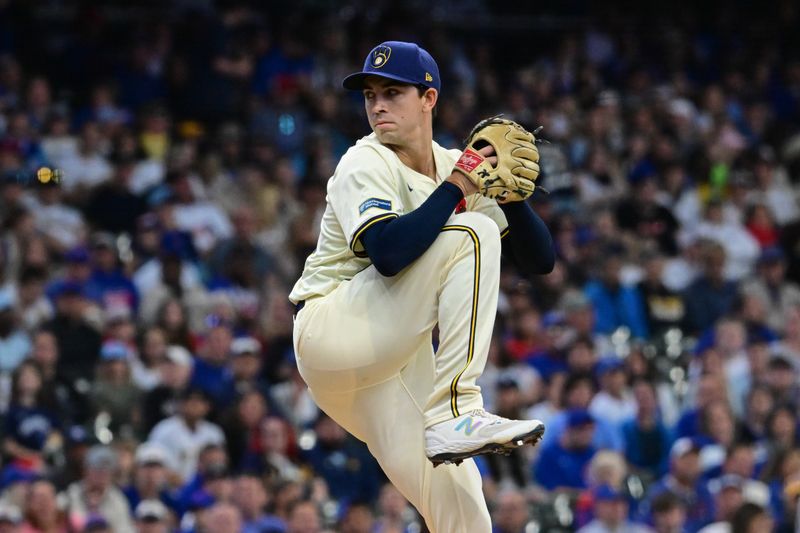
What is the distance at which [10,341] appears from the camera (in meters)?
9.55

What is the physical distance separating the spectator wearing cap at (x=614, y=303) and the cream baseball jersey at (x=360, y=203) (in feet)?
20.1

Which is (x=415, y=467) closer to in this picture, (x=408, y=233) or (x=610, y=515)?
(x=408, y=233)

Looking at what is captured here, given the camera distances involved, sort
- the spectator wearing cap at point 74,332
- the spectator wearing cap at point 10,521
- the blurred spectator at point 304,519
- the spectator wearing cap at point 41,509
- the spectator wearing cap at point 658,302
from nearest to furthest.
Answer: the spectator wearing cap at point 10,521 → the spectator wearing cap at point 41,509 → the blurred spectator at point 304,519 → the spectator wearing cap at point 74,332 → the spectator wearing cap at point 658,302

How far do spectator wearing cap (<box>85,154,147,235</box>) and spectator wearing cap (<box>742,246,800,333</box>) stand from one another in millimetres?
4873

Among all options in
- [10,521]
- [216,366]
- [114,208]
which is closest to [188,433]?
[216,366]

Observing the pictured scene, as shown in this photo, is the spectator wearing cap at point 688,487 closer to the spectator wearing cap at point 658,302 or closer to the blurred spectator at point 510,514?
the blurred spectator at point 510,514

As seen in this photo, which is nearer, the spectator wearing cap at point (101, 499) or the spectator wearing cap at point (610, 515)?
the spectator wearing cap at point (101, 499)

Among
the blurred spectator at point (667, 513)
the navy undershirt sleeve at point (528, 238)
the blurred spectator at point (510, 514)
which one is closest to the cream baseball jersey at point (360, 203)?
the navy undershirt sleeve at point (528, 238)

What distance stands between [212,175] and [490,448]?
7.42m

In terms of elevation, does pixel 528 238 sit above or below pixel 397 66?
below

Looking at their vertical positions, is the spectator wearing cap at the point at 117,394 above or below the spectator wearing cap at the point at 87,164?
below

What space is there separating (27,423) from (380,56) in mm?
4646

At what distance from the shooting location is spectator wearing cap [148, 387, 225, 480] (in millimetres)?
9070

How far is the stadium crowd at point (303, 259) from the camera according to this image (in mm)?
8828
